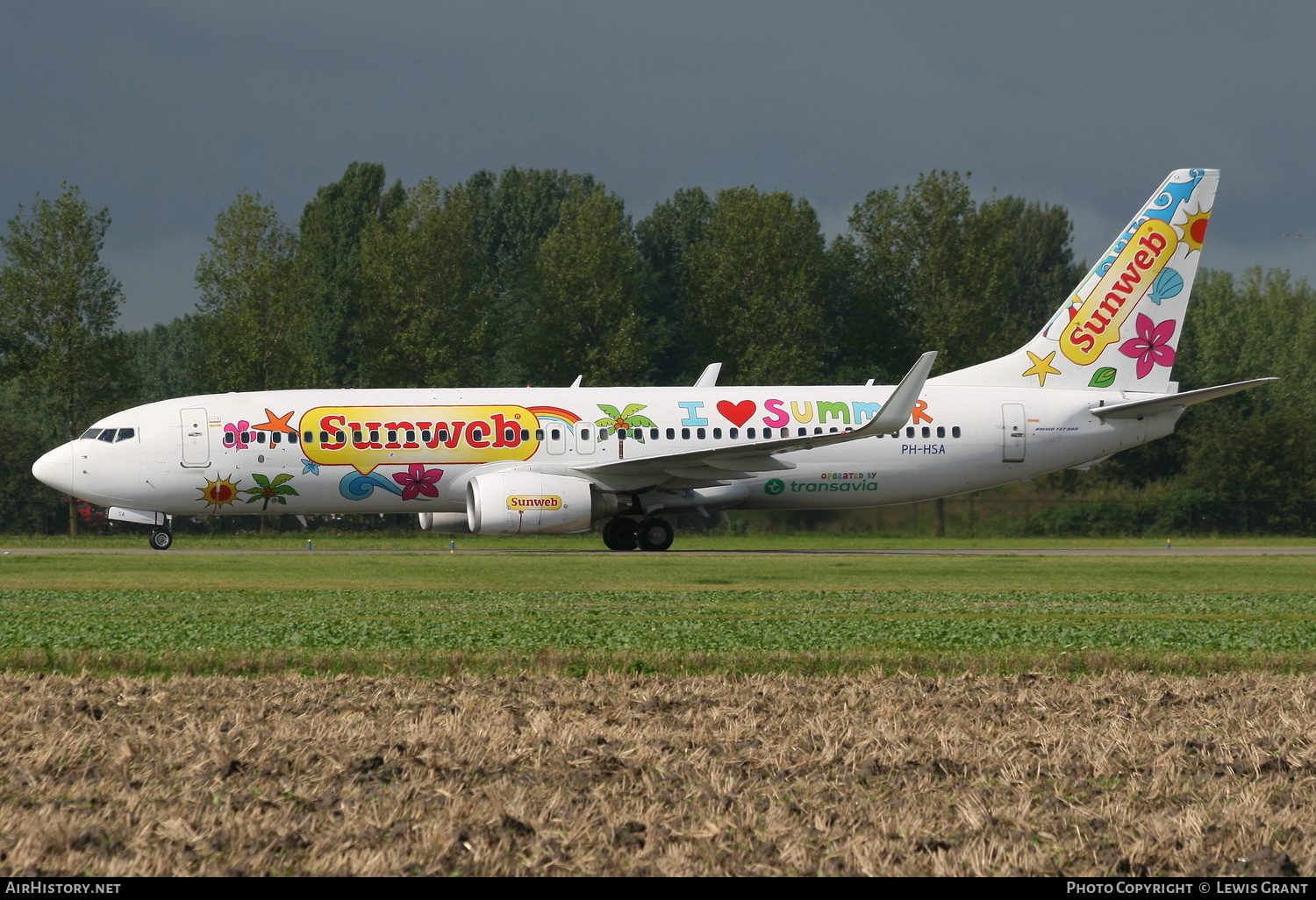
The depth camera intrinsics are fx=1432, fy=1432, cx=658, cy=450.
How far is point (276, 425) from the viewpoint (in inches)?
1097

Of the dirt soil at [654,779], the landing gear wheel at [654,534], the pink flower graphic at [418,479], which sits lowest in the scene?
the dirt soil at [654,779]

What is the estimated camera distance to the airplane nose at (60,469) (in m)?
28.1

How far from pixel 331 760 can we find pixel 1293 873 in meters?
3.87

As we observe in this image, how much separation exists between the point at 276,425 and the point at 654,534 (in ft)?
25.3

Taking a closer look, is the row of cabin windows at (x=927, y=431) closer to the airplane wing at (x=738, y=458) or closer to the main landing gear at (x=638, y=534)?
the airplane wing at (x=738, y=458)

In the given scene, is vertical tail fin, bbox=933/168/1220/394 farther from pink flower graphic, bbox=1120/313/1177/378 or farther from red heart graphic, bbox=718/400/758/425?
red heart graphic, bbox=718/400/758/425

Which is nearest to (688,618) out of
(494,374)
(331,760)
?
(331,760)

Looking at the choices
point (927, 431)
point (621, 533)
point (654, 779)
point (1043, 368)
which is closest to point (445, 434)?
point (621, 533)

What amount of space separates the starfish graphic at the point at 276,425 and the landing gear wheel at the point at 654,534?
709 centimetres

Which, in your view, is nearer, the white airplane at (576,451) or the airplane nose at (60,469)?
the white airplane at (576,451)

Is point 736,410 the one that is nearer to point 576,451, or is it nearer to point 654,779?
point 576,451

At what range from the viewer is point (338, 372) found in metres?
63.0

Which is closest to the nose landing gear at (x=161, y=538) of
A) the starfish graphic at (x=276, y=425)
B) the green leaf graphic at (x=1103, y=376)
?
the starfish graphic at (x=276, y=425)

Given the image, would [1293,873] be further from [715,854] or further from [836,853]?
[715,854]
